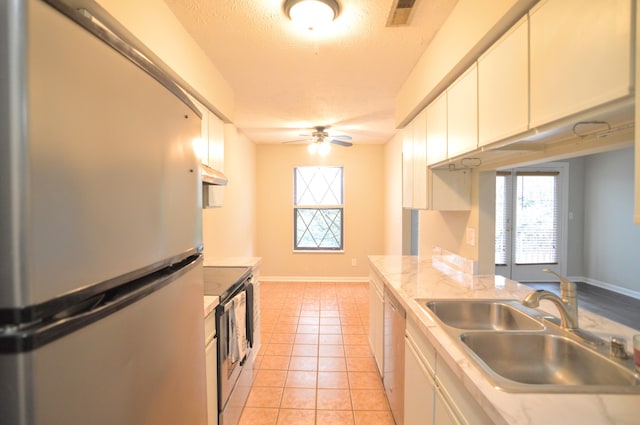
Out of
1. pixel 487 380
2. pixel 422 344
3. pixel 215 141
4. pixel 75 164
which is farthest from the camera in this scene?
pixel 215 141

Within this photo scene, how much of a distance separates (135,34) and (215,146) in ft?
3.68

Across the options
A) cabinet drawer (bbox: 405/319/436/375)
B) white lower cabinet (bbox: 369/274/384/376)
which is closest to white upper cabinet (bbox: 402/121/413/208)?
white lower cabinet (bbox: 369/274/384/376)

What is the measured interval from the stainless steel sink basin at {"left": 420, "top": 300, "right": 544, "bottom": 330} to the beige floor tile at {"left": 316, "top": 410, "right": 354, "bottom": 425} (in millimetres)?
1077

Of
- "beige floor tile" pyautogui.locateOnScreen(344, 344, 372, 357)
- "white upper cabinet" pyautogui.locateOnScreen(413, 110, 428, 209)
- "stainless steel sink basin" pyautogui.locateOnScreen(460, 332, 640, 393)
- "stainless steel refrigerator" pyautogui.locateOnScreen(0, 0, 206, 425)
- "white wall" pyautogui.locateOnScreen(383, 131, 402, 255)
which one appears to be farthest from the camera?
"white wall" pyautogui.locateOnScreen(383, 131, 402, 255)

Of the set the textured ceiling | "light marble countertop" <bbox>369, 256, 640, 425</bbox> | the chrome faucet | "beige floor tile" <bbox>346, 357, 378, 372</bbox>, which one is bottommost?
"beige floor tile" <bbox>346, 357, 378, 372</bbox>

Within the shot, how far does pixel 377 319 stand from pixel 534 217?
359cm

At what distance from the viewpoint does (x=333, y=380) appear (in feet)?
8.22

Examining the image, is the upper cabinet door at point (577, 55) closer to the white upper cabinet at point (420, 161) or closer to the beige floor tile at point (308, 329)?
the white upper cabinet at point (420, 161)

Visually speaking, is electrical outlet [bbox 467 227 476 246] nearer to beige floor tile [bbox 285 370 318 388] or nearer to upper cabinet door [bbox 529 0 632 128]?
upper cabinet door [bbox 529 0 632 128]

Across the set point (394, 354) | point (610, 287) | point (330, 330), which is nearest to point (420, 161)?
point (394, 354)

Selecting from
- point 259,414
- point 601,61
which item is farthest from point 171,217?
point 259,414

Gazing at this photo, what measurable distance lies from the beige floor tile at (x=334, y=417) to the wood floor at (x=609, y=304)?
8.97 feet

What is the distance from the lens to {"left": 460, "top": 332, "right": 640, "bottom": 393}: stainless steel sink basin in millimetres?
1066

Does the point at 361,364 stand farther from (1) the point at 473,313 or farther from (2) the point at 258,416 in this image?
(1) the point at 473,313
